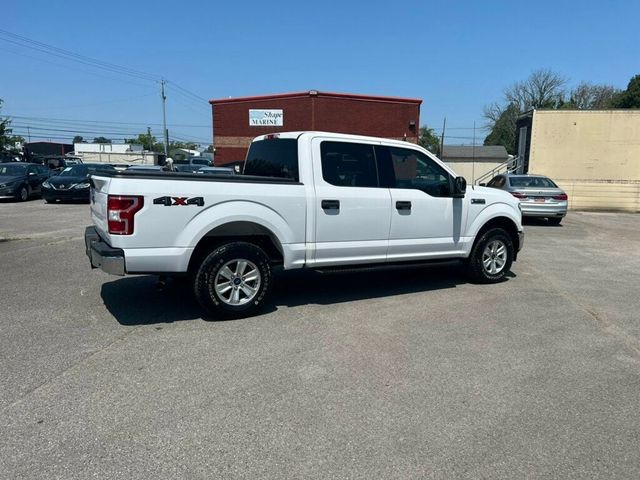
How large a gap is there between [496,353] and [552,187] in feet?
41.8

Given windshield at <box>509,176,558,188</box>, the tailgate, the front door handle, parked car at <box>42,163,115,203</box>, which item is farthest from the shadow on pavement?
parked car at <box>42,163,115,203</box>

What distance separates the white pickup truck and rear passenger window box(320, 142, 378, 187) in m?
0.01

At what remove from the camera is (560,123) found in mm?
24188

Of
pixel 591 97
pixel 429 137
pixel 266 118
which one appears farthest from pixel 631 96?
pixel 266 118

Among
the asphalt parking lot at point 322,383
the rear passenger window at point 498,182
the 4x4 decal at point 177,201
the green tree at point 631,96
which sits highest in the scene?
the green tree at point 631,96

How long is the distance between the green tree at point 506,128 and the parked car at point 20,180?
231ft

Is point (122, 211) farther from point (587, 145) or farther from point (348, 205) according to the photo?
point (587, 145)

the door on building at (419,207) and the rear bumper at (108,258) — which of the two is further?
the door on building at (419,207)

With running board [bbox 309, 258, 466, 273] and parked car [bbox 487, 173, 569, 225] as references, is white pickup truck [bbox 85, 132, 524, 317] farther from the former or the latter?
parked car [bbox 487, 173, 569, 225]

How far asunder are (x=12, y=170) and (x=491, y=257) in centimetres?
1959

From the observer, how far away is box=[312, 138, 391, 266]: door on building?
5.74 metres

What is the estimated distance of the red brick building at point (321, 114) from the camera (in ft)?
88.4

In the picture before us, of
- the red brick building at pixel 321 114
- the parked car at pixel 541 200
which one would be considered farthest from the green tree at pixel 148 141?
the parked car at pixel 541 200

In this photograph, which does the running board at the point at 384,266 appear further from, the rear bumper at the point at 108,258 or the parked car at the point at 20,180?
the parked car at the point at 20,180
